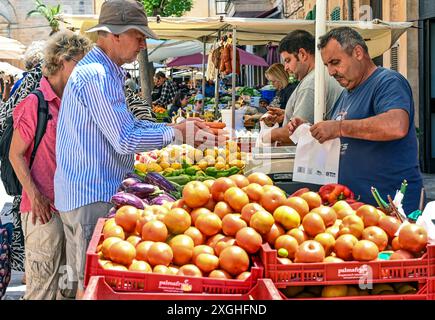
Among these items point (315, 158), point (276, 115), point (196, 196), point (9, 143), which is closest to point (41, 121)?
point (9, 143)

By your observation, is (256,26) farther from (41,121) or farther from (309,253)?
(309,253)

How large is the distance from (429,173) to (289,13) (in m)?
17.6

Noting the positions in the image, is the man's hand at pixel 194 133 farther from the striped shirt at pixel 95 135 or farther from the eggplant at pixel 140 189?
the eggplant at pixel 140 189

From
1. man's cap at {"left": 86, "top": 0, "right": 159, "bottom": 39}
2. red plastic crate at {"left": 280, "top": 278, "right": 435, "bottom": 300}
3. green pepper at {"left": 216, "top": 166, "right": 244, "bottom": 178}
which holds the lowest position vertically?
red plastic crate at {"left": 280, "top": 278, "right": 435, "bottom": 300}

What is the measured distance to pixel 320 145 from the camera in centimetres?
452

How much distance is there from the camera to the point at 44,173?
4461 mm

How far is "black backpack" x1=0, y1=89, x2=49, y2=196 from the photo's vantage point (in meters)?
4.41

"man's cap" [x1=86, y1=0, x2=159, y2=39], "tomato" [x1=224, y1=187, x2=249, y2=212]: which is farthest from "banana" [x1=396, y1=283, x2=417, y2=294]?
"man's cap" [x1=86, y1=0, x2=159, y2=39]

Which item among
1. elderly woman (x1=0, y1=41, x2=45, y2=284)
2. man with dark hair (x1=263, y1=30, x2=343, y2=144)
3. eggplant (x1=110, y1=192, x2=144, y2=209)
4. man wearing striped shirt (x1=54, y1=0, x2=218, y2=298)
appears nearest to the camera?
eggplant (x1=110, y1=192, x2=144, y2=209)

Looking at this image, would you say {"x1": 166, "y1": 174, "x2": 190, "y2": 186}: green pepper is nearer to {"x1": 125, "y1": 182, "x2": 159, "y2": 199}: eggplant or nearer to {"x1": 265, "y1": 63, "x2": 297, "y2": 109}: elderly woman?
{"x1": 125, "y1": 182, "x2": 159, "y2": 199}: eggplant

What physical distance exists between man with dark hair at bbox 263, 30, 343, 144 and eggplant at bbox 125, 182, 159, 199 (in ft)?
6.43

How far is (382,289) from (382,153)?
1491 millimetres

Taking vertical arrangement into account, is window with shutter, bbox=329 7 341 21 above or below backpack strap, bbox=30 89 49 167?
above
